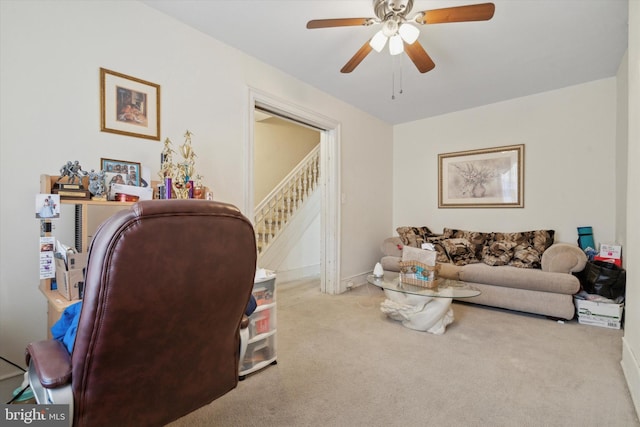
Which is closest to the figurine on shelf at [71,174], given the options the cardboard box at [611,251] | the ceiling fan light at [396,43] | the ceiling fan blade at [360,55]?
the ceiling fan blade at [360,55]

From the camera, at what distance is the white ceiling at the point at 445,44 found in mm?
2152

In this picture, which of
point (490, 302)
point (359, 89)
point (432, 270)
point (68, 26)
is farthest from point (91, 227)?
point (490, 302)

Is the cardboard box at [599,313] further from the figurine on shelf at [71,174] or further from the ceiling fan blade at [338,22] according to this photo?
the figurine on shelf at [71,174]

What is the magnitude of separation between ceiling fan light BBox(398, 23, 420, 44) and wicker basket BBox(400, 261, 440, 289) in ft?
5.93

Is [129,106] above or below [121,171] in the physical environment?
above

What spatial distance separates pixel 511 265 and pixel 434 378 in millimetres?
2078

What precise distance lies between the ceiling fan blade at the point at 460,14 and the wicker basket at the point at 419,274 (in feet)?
6.14

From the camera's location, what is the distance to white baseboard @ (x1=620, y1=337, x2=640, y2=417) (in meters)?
1.59

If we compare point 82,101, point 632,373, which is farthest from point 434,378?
point 82,101

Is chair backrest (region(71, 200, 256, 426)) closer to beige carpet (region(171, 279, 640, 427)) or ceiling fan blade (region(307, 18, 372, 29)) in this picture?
beige carpet (region(171, 279, 640, 427))

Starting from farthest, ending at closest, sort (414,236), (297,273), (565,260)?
(297,273)
(414,236)
(565,260)

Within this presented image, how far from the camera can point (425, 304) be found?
A: 262 centimetres

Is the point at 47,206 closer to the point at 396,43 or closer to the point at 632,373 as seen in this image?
A: the point at 396,43

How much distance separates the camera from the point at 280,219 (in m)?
5.03
